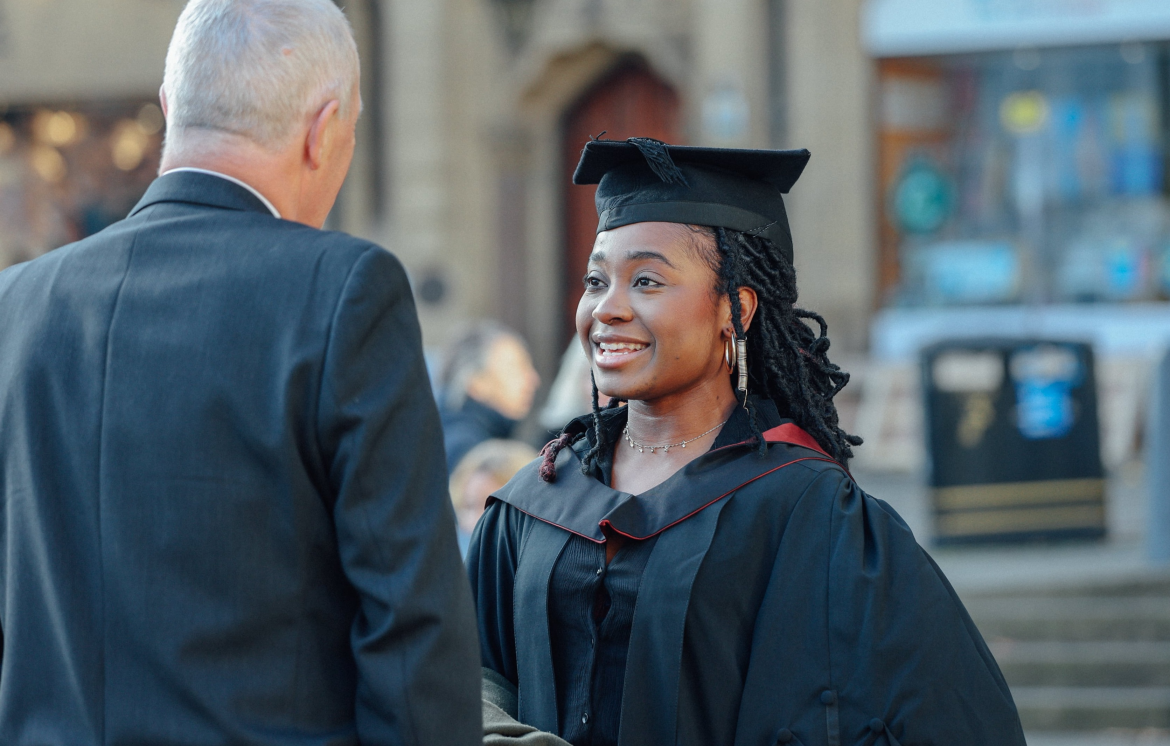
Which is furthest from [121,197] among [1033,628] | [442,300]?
[1033,628]

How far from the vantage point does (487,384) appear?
6.45 meters

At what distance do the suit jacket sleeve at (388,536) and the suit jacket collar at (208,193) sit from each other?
0.67ft

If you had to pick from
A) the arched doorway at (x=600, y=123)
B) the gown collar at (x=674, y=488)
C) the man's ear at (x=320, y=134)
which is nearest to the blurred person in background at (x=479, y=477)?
the gown collar at (x=674, y=488)

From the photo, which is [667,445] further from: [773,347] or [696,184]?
[696,184]

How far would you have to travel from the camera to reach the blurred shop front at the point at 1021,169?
438 inches

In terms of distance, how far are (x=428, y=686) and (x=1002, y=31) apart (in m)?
10.6

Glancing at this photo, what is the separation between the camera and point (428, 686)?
71.2 inches

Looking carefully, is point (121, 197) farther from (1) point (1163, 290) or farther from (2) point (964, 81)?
(1) point (1163, 290)

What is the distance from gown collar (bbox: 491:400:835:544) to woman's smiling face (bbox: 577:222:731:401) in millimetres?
152

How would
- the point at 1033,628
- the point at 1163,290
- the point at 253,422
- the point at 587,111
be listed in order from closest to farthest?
the point at 253,422 < the point at 1033,628 < the point at 1163,290 < the point at 587,111

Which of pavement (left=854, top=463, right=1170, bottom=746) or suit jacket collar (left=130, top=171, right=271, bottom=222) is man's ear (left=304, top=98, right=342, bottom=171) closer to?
suit jacket collar (left=130, top=171, right=271, bottom=222)

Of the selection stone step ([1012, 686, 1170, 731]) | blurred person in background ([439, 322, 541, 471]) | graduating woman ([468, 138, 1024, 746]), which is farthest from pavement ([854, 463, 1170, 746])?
graduating woman ([468, 138, 1024, 746])

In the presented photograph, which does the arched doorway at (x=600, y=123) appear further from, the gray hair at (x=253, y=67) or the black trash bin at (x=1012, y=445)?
the gray hair at (x=253, y=67)

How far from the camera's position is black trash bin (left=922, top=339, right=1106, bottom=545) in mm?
7551
